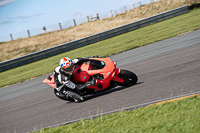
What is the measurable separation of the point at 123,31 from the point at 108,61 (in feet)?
59.0

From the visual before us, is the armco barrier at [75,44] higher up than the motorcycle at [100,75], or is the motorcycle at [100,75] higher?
the motorcycle at [100,75]

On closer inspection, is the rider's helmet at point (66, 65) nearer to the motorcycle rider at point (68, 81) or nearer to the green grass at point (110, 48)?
the motorcycle rider at point (68, 81)

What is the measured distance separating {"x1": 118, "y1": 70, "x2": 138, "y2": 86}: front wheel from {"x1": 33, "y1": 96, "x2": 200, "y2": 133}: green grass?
199 cm

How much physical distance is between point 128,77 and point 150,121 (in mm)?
3110

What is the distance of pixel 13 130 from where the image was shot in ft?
22.1

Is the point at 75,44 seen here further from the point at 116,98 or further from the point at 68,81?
the point at 116,98

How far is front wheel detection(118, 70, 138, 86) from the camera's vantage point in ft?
24.0

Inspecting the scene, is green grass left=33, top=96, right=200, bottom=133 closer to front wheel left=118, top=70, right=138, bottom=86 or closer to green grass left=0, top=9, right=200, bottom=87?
front wheel left=118, top=70, right=138, bottom=86

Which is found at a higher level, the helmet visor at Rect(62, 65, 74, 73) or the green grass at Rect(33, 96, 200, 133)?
the helmet visor at Rect(62, 65, 74, 73)

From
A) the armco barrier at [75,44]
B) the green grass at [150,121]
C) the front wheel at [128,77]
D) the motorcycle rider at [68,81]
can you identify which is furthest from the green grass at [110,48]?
the green grass at [150,121]

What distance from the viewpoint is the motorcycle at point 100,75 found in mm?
7246

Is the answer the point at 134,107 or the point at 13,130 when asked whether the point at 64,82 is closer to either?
the point at 13,130

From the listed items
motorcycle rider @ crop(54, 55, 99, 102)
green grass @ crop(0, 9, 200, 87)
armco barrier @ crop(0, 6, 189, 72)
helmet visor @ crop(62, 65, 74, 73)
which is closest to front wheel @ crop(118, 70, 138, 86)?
motorcycle rider @ crop(54, 55, 99, 102)

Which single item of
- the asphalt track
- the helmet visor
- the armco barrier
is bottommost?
the armco barrier
